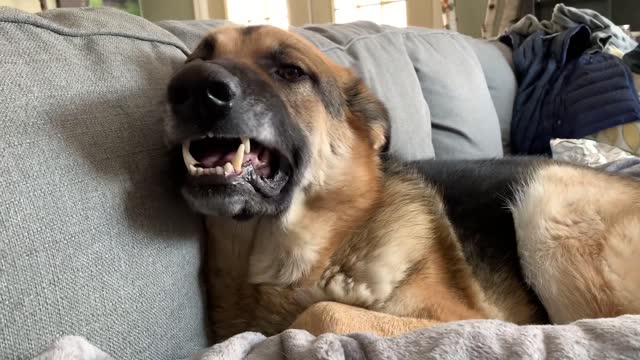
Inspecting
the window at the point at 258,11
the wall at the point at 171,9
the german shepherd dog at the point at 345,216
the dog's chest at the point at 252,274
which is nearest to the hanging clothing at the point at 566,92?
the german shepherd dog at the point at 345,216

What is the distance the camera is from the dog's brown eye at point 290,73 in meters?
1.16

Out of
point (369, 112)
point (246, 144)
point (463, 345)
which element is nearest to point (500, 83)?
point (369, 112)

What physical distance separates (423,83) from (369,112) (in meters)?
0.82

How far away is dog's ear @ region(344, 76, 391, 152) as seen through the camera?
4.35 ft

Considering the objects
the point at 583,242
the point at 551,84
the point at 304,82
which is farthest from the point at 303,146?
the point at 551,84

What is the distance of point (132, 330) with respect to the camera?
2.76 feet

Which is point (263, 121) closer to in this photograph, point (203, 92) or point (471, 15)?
point (203, 92)

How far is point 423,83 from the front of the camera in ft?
6.86

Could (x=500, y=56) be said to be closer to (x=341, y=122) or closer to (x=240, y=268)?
(x=341, y=122)

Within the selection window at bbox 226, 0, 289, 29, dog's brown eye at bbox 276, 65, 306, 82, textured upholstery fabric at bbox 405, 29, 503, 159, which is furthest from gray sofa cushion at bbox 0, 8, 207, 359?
window at bbox 226, 0, 289, 29

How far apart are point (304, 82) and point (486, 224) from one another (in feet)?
1.89

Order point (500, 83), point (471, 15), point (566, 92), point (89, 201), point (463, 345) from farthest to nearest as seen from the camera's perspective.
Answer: point (471, 15)
point (500, 83)
point (566, 92)
point (89, 201)
point (463, 345)

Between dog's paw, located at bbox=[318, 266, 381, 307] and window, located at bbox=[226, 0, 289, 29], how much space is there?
4.11 meters

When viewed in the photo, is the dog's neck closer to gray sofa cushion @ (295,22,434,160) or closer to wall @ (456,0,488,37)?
gray sofa cushion @ (295,22,434,160)
